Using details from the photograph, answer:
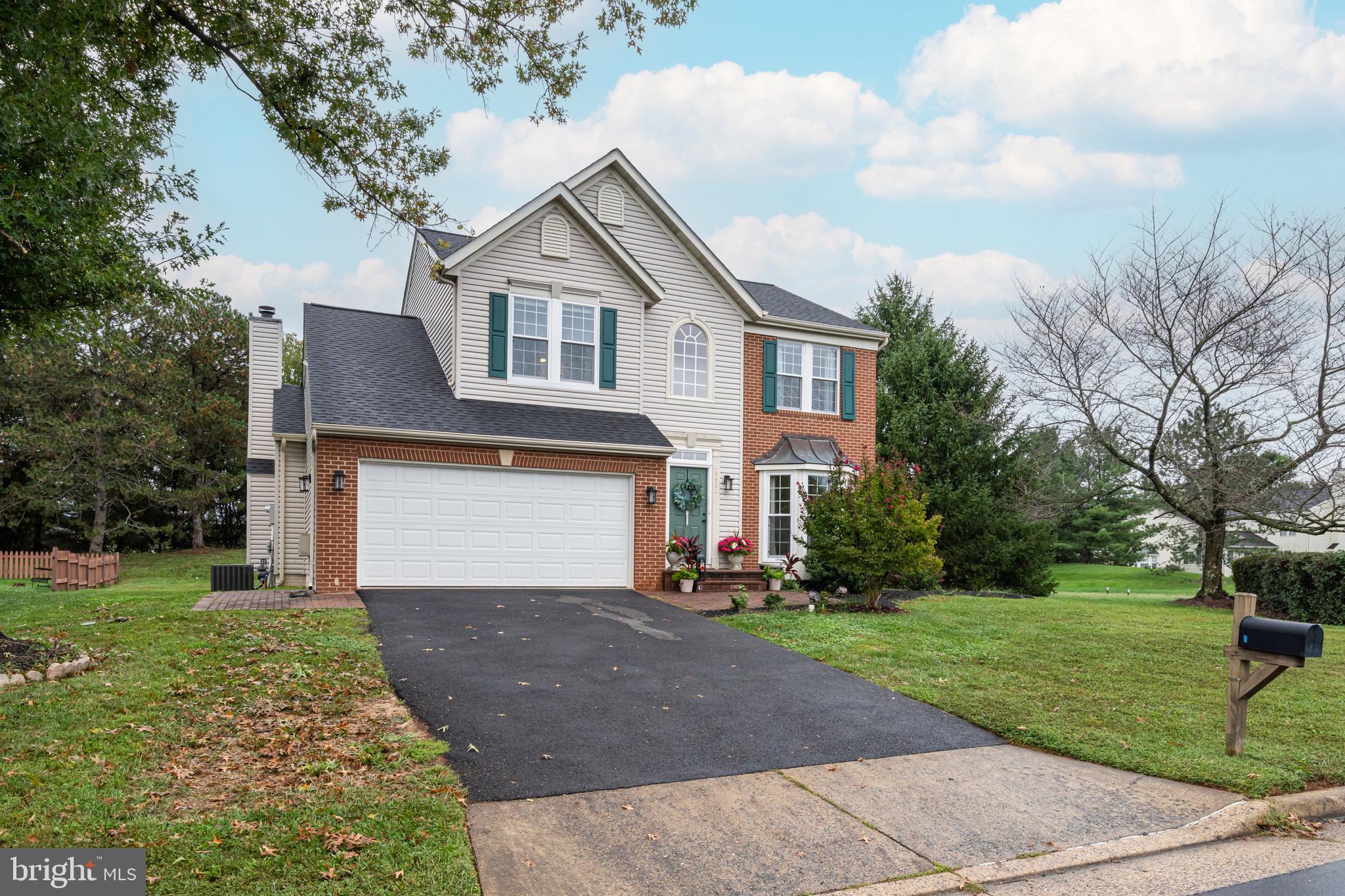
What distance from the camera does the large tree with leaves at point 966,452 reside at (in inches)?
821

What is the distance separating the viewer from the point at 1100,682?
812 centimetres

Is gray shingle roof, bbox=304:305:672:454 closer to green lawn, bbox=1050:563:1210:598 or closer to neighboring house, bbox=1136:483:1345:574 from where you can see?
neighboring house, bbox=1136:483:1345:574

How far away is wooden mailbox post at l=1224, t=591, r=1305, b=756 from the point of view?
227 inches

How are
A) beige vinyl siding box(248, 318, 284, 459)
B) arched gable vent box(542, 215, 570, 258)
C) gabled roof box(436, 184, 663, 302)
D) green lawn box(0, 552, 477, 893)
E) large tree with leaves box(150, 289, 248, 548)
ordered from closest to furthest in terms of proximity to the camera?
green lawn box(0, 552, 477, 893) < gabled roof box(436, 184, 663, 302) < arched gable vent box(542, 215, 570, 258) < beige vinyl siding box(248, 318, 284, 459) < large tree with leaves box(150, 289, 248, 548)

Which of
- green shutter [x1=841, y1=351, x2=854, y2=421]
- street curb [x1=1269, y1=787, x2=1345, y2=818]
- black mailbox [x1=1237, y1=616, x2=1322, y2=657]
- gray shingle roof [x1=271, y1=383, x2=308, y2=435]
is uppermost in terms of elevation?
green shutter [x1=841, y1=351, x2=854, y2=421]

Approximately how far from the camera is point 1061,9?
12.9 metres

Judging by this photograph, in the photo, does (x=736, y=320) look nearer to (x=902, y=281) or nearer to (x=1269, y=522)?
(x=1269, y=522)

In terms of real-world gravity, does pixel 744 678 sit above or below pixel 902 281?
below

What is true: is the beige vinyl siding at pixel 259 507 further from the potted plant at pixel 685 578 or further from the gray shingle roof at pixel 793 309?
the gray shingle roof at pixel 793 309

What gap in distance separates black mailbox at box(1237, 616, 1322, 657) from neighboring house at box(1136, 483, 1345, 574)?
1422cm

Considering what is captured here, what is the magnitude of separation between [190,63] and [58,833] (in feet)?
25.2

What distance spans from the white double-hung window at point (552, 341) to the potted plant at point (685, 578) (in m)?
3.94

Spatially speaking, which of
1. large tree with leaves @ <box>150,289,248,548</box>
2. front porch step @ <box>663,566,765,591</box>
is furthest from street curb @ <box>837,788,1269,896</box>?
large tree with leaves @ <box>150,289,248,548</box>

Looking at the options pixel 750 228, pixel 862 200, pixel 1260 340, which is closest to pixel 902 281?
pixel 750 228
